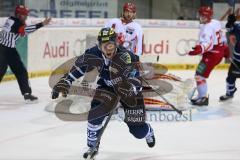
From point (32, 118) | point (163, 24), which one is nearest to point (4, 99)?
point (32, 118)

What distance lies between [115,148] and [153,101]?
6.10ft

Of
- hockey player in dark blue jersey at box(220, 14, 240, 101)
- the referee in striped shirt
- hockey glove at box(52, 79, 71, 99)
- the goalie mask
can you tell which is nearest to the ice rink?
the referee in striped shirt

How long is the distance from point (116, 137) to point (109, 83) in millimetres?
1209

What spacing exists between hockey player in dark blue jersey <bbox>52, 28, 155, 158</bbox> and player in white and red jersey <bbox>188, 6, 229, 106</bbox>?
251cm

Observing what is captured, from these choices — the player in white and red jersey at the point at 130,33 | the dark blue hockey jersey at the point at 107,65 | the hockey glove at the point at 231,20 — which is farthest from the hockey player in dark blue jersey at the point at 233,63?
the dark blue hockey jersey at the point at 107,65

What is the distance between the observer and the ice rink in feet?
15.4

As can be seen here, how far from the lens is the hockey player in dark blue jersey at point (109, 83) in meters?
4.09

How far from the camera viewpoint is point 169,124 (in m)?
6.11

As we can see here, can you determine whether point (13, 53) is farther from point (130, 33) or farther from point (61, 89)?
point (61, 89)

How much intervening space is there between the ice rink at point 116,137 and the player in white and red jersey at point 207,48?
0.30 metres

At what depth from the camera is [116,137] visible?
538cm

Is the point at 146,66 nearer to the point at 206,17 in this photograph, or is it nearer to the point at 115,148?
the point at 206,17

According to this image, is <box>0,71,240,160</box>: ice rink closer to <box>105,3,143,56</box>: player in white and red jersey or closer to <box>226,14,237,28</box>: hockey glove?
<box>105,3,143,56</box>: player in white and red jersey

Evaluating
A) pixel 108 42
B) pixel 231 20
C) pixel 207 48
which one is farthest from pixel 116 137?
pixel 231 20
